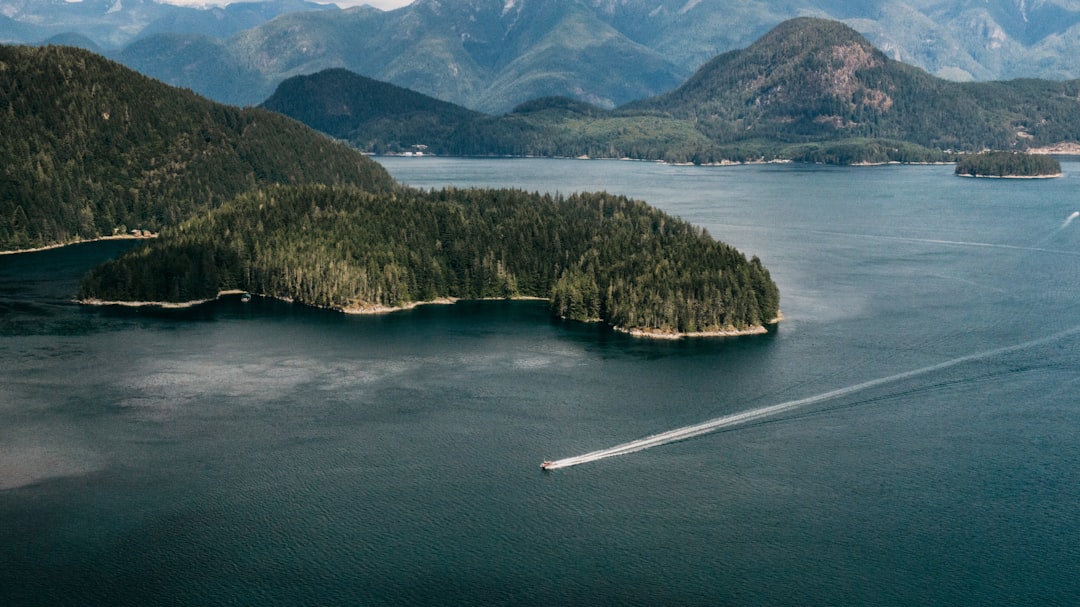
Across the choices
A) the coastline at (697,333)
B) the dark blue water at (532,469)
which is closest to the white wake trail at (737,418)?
the dark blue water at (532,469)

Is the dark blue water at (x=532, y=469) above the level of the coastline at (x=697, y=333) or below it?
below

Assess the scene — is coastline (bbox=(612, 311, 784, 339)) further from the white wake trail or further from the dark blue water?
the white wake trail

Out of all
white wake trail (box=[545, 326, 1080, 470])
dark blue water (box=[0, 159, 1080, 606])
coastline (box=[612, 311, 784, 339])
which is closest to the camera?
dark blue water (box=[0, 159, 1080, 606])

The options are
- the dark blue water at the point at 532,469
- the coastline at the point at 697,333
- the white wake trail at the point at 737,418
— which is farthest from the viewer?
the coastline at the point at 697,333

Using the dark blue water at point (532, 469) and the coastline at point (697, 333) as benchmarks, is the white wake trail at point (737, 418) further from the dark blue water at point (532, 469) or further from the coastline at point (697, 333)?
the coastline at point (697, 333)

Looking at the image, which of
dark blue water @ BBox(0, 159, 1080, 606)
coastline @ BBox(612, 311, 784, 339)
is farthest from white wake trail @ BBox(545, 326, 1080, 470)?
coastline @ BBox(612, 311, 784, 339)

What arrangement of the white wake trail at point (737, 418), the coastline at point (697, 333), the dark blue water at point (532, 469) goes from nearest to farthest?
the dark blue water at point (532, 469) → the white wake trail at point (737, 418) → the coastline at point (697, 333)

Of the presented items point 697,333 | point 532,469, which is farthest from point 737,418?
point 697,333
